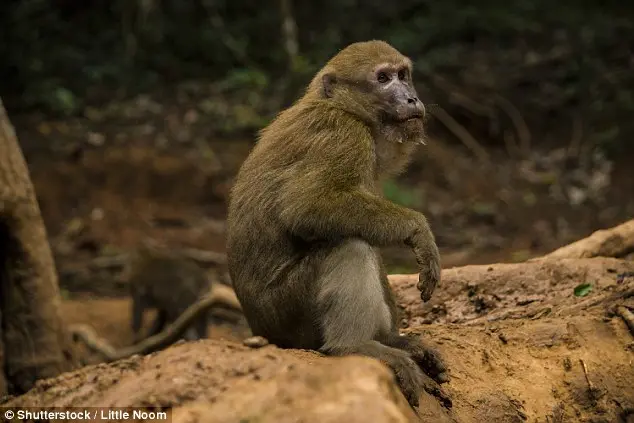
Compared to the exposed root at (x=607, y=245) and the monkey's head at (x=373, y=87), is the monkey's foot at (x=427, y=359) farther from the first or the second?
the exposed root at (x=607, y=245)

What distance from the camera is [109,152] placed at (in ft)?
50.3

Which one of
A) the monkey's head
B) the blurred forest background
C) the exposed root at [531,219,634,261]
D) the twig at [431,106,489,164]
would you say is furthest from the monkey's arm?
the twig at [431,106,489,164]

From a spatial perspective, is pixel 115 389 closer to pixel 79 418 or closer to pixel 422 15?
pixel 79 418

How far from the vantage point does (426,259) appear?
211 inches

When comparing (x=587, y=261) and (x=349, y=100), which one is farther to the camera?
(x=587, y=261)

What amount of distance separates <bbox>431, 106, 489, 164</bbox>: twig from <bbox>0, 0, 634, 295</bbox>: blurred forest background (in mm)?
40

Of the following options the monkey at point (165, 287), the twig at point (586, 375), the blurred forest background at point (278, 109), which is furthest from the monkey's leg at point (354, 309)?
the blurred forest background at point (278, 109)

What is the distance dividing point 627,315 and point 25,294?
456 cm

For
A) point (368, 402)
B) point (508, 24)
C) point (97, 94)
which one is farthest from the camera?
point (508, 24)

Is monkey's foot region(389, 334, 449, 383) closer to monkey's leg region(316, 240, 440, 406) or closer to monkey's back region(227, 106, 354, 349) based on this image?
monkey's leg region(316, 240, 440, 406)

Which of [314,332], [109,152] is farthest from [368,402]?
[109,152]

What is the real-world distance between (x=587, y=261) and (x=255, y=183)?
2.90 meters

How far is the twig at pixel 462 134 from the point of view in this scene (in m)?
15.9

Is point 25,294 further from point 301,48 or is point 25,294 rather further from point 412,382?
point 301,48
